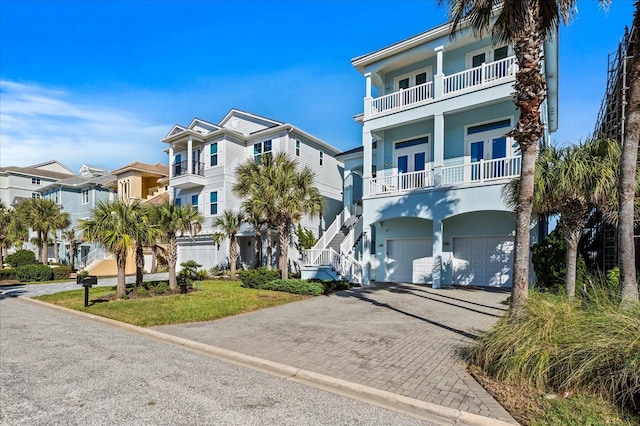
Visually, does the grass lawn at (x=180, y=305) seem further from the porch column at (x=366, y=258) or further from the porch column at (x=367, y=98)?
the porch column at (x=367, y=98)

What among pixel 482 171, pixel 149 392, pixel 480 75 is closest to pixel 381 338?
pixel 149 392

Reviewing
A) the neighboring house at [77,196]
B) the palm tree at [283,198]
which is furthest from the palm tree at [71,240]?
the palm tree at [283,198]

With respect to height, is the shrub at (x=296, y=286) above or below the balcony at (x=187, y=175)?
below

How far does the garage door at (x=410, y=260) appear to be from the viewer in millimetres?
17578

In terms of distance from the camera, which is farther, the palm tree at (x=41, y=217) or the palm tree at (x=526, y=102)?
the palm tree at (x=41, y=217)

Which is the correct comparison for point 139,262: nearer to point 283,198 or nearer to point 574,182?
point 283,198

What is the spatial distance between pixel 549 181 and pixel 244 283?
43.5 feet

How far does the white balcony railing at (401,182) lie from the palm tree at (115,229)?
10837mm

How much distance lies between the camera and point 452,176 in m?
16.0

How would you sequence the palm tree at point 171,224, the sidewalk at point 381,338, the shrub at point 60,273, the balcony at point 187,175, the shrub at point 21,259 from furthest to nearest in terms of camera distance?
the shrub at point 21,259, the balcony at point 187,175, the shrub at point 60,273, the palm tree at point 171,224, the sidewalk at point 381,338

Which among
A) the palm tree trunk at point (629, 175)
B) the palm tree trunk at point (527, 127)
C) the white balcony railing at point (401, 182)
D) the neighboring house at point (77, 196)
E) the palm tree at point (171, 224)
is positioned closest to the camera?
the palm tree trunk at point (629, 175)

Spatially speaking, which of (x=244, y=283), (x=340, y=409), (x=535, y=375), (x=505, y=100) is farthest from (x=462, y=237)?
(x=340, y=409)

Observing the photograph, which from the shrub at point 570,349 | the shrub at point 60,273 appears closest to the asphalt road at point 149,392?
the shrub at point 570,349

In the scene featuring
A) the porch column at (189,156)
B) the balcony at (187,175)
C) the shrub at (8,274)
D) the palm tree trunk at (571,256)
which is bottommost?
the shrub at (8,274)
